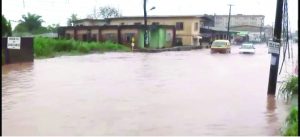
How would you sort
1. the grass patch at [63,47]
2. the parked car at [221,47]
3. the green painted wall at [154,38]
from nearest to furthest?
the grass patch at [63,47]
the parked car at [221,47]
the green painted wall at [154,38]

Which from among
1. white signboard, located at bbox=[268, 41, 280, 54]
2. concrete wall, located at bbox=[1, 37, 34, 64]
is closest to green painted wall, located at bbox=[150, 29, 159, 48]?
concrete wall, located at bbox=[1, 37, 34, 64]

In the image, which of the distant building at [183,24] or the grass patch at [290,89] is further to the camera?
the distant building at [183,24]

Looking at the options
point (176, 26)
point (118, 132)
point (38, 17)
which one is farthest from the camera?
point (38, 17)

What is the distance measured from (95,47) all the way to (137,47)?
31.7ft

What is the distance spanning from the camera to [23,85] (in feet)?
57.1

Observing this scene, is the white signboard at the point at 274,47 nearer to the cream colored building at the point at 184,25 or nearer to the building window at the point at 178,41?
the building window at the point at 178,41

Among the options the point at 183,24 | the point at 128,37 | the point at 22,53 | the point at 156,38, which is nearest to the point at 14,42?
the point at 22,53

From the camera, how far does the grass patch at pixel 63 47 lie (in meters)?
36.6

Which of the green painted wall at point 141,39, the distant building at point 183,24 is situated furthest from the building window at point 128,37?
the distant building at point 183,24

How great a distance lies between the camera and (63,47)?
4522cm

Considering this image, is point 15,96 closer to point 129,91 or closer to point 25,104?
point 25,104

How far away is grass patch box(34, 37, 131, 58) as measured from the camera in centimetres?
3662

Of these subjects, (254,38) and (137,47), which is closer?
(137,47)

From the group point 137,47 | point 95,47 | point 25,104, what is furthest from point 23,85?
point 137,47
